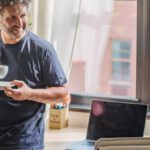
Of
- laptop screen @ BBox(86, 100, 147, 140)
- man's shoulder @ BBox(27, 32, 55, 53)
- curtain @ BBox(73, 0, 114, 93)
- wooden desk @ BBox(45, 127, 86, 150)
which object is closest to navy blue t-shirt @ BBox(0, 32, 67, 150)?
man's shoulder @ BBox(27, 32, 55, 53)

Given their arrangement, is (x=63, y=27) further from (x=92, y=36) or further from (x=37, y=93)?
(x=37, y=93)

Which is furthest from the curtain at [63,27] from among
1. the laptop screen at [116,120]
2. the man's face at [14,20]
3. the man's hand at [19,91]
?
the man's hand at [19,91]

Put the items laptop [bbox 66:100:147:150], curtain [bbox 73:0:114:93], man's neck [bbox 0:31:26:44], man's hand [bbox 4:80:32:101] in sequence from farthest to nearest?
curtain [bbox 73:0:114:93]
laptop [bbox 66:100:147:150]
man's neck [bbox 0:31:26:44]
man's hand [bbox 4:80:32:101]

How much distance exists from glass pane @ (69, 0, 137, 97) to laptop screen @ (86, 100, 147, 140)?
0.39 metres

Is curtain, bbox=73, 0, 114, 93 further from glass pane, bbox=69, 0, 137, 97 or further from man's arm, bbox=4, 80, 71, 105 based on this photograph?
man's arm, bbox=4, 80, 71, 105

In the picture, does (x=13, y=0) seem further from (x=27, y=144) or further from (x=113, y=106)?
(x=113, y=106)

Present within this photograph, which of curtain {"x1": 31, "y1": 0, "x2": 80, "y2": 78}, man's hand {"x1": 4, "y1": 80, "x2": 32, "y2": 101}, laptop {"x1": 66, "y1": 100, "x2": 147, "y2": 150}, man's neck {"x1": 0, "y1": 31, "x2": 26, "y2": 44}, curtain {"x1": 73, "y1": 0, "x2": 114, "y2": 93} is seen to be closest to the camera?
man's hand {"x1": 4, "y1": 80, "x2": 32, "y2": 101}

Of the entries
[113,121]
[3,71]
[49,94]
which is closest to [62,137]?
[113,121]

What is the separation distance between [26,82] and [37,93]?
9 cm

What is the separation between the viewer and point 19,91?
55.9 inches

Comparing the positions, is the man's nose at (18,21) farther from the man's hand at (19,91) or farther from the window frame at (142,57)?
the window frame at (142,57)

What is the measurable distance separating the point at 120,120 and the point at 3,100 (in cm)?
60

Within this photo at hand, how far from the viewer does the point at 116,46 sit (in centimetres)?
252

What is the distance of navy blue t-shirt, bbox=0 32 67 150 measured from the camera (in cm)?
151
